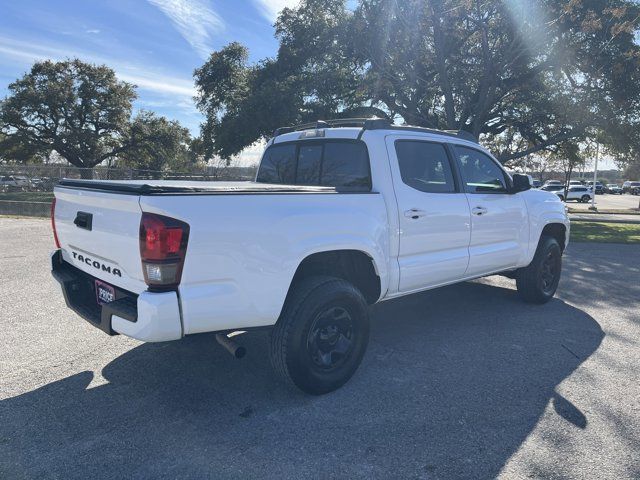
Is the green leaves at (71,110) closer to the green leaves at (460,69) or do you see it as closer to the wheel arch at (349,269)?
the green leaves at (460,69)

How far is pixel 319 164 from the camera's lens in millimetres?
4379

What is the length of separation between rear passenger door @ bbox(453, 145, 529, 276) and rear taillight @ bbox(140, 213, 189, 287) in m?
3.01

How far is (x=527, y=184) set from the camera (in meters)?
5.11

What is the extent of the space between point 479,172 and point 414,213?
53.3 inches

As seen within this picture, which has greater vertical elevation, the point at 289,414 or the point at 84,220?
the point at 84,220

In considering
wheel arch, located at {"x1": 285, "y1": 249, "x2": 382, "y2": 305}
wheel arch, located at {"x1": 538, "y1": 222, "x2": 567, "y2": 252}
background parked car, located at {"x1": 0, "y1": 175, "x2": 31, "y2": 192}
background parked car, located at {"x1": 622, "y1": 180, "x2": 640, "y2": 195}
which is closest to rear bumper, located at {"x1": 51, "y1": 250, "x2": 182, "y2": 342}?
wheel arch, located at {"x1": 285, "y1": 249, "x2": 382, "y2": 305}

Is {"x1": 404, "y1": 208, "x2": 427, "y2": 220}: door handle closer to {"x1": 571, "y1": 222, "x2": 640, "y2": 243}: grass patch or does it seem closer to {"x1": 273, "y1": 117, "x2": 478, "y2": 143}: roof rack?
{"x1": 273, "y1": 117, "x2": 478, "y2": 143}: roof rack

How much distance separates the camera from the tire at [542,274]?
563 cm

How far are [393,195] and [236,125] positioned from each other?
20.1 meters

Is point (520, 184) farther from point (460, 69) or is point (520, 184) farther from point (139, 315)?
point (460, 69)

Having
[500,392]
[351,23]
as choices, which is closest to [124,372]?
[500,392]

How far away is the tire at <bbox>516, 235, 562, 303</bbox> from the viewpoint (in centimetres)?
563

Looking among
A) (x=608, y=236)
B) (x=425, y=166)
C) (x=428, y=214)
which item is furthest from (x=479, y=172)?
(x=608, y=236)

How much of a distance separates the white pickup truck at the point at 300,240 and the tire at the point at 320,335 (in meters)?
0.01
